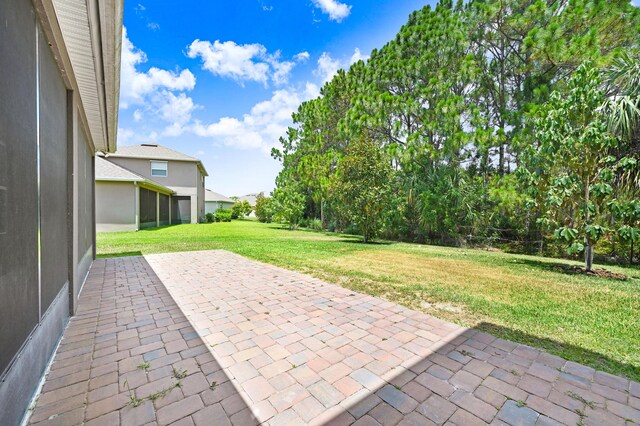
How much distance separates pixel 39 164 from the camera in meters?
2.32

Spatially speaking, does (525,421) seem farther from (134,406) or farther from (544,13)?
(544,13)

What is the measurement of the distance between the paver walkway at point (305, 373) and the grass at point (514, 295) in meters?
0.41

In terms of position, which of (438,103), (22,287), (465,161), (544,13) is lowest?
(22,287)

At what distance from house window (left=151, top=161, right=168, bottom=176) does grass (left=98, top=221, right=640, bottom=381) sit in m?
14.6

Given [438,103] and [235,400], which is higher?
[438,103]

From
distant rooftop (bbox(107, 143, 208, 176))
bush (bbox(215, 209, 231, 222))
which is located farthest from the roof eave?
bush (bbox(215, 209, 231, 222))

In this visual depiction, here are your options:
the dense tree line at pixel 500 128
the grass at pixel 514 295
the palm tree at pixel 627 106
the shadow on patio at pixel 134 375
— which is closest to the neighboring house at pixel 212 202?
the dense tree line at pixel 500 128

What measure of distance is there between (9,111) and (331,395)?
113 inches

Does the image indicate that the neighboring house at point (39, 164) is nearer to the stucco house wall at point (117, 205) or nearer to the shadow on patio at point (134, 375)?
the shadow on patio at point (134, 375)

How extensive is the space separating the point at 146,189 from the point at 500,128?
61.6 feet

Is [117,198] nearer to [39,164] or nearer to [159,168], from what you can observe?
[159,168]

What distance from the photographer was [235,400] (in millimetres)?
2043

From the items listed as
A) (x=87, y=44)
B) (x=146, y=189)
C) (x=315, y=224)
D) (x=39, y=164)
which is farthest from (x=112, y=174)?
(x=39, y=164)

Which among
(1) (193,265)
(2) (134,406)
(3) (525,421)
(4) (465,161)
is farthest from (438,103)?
(2) (134,406)
